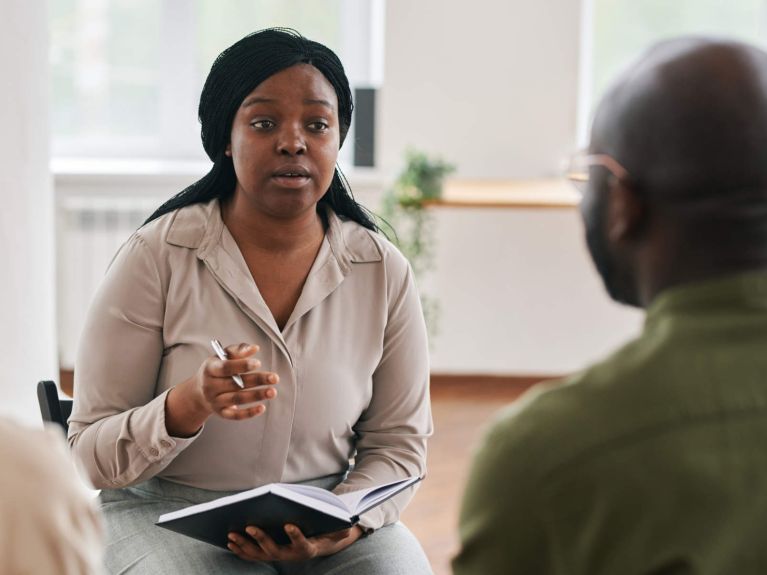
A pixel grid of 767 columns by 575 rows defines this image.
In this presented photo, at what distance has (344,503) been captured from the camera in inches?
70.2

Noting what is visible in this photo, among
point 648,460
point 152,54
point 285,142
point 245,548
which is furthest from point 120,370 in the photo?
point 152,54

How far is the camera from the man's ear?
1.04m

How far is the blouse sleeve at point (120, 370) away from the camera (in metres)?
1.90

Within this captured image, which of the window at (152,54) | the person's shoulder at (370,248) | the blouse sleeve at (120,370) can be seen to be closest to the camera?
the blouse sleeve at (120,370)

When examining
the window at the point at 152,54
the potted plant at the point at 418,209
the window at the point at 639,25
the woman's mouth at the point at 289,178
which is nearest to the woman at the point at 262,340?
the woman's mouth at the point at 289,178

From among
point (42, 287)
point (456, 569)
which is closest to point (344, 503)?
point (456, 569)

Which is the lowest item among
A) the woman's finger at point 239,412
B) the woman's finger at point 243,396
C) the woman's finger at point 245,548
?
the woman's finger at point 245,548

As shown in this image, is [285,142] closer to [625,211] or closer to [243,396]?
[243,396]

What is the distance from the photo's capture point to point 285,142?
2006mm

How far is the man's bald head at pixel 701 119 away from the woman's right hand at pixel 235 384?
0.84m

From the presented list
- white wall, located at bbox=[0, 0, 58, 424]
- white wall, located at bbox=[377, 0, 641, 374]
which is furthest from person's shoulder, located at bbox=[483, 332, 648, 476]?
white wall, located at bbox=[377, 0, 641, 374]

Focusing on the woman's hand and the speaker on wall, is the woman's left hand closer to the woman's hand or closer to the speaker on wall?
the woman's hand

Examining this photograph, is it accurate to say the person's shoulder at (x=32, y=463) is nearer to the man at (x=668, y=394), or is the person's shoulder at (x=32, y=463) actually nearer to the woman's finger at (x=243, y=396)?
the man at (x=668, y=394)

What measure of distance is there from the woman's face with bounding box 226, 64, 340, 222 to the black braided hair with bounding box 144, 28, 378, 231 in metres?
0.02
